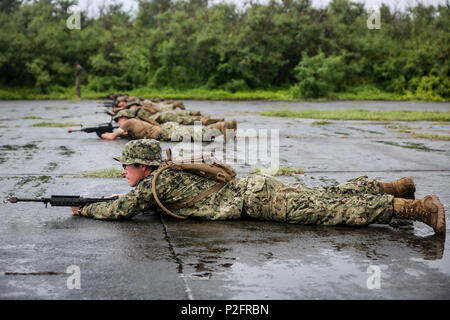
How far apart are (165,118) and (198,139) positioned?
1.90 meters

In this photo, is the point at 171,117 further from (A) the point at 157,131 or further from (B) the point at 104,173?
(B) the point at 104,173

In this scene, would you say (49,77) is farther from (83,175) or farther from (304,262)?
(304,262)

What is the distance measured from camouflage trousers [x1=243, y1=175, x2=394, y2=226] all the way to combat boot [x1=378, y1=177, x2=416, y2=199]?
9cm

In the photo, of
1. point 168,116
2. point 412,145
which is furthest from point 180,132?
point 412,145

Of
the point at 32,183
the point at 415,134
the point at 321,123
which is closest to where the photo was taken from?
the point at 32,183

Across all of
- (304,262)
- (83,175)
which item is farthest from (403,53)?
(304,262)

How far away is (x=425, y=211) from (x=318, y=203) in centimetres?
86

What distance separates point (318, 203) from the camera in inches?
181

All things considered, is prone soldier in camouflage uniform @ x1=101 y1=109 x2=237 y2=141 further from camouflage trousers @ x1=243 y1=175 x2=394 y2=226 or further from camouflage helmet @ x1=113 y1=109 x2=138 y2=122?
camouflage trousers @ x1=243 y1=175 x2=394 y2=226

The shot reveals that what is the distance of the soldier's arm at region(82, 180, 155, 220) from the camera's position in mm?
4578

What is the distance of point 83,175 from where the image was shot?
7.08 meters

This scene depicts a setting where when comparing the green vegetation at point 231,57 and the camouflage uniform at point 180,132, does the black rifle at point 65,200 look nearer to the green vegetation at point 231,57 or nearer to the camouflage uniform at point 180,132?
the camouflage uniform at point 180,132

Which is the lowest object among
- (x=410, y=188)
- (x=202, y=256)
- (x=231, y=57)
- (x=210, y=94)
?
(x=202, y=256)
